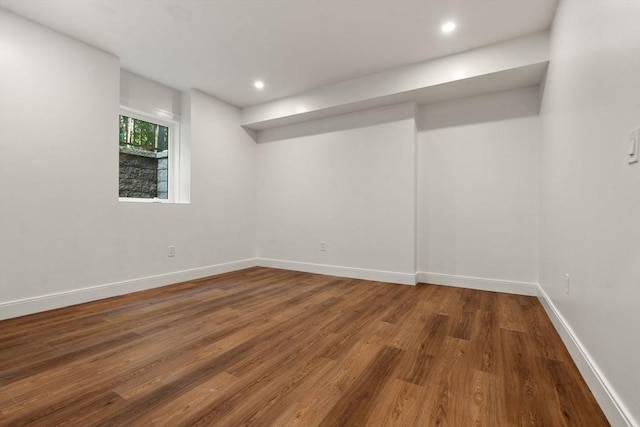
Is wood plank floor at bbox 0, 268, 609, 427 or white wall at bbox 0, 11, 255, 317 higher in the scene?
white wall at bbox 0, 11, 255, 317

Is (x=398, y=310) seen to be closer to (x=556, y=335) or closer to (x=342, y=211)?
(x=556, y=335)

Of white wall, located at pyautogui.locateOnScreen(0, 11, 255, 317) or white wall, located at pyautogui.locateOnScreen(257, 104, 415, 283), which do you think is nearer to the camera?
white wall, located at pyautogui.locateOnScreen(0, 11, 255, 317)

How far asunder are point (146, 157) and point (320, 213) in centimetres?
251

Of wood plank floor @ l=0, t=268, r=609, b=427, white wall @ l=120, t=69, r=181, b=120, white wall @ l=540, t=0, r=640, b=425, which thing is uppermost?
white wall @ l=120, t=69, r=181, b=120

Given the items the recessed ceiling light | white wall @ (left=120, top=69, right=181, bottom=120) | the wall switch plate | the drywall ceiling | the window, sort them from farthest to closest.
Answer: the window, white wall @ (left=120, top=69, right=181, bottom=120), the recessed ceiling light, the drywall ceiling, the wall switch plate

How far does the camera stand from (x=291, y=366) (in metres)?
1.69

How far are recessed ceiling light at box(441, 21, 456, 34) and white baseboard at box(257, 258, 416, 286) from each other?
267 cm

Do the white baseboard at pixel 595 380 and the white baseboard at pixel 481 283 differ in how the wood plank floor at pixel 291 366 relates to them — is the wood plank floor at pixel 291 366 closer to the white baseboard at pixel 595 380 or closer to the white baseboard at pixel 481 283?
the white baseboard at pixel 595 380

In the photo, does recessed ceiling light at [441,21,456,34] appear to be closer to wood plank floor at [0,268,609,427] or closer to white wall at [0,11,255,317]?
wood plank floor at [0,268,609,427]

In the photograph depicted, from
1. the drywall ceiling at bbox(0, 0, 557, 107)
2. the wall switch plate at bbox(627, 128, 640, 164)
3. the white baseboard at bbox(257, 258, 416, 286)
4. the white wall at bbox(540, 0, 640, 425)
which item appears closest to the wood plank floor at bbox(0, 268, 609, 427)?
the white wall at bbox(540, 0, 640, 425)

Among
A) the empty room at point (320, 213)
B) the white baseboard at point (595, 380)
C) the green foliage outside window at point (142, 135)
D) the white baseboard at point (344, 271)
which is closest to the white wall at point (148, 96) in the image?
the empty room at point (320, 213)

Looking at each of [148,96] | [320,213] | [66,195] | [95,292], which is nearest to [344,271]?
[320,213]

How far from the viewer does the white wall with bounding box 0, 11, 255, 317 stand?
8.18 ft

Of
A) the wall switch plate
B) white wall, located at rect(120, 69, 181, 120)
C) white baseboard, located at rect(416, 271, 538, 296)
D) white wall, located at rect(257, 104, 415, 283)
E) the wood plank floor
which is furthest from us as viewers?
white wall, located at rect(257, 104, 415, 283)
